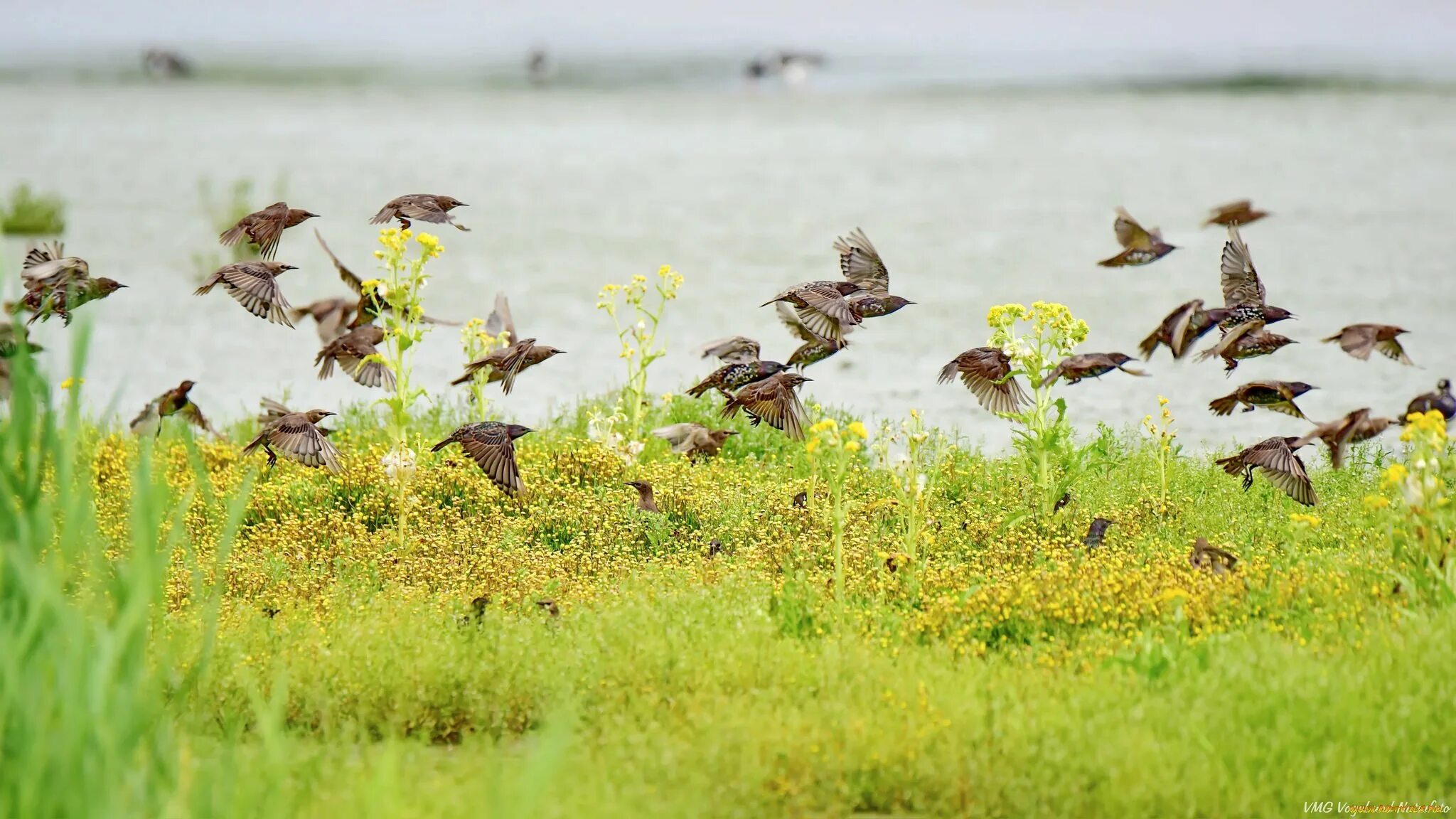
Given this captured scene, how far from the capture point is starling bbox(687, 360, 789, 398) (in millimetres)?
6230

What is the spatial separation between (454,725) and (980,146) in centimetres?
2073

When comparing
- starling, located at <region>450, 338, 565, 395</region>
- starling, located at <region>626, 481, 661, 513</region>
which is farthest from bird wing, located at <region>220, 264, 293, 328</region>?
starling, located at <region>626, 481, 661, 513</region>

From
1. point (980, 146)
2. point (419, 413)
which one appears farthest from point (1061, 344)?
point (980, 146)

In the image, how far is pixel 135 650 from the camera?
3219 mm

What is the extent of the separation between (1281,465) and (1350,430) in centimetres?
37

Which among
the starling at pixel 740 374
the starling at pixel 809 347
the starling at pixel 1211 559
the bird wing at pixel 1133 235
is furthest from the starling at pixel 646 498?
the bird wing at pixel 1133 235

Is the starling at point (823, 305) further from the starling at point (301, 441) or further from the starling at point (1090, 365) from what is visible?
the starling at point (301, 441)

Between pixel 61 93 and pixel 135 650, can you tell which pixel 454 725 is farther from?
pixel 61 93

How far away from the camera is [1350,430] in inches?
220

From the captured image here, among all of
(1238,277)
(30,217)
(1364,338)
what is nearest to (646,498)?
(1238,277)

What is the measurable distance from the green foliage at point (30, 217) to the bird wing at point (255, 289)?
1189 centimetres

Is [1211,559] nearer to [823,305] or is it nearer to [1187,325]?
[1187,325]

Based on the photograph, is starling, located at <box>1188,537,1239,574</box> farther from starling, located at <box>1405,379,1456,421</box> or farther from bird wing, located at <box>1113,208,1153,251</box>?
bird wing, located at <box>1113,208,1153,251</box>

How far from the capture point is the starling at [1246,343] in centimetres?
611
